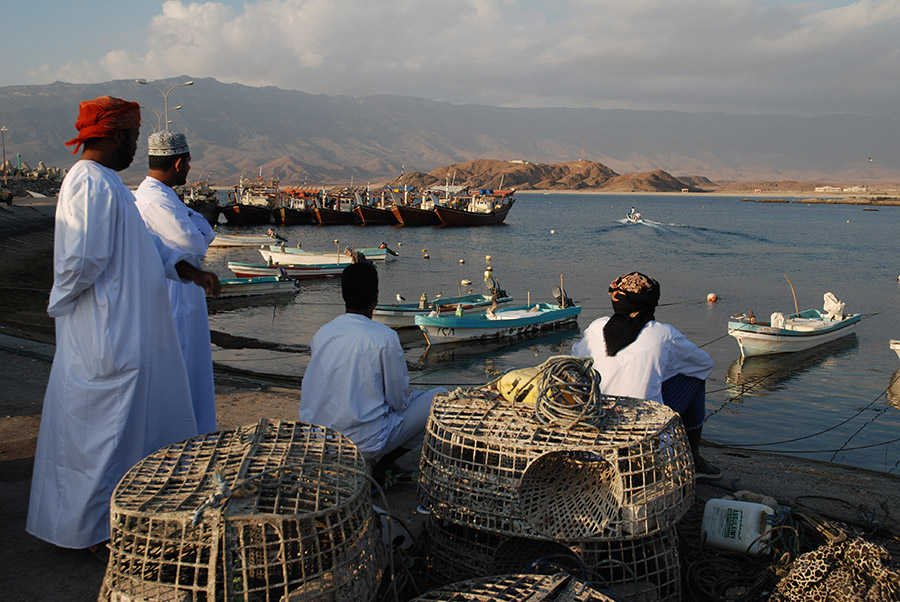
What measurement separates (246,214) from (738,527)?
52133mm

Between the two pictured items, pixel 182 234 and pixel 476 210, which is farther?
pixel 476 210

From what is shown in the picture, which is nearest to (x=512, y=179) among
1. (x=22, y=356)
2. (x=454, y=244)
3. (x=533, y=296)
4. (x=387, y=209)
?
(x=387, y=209)

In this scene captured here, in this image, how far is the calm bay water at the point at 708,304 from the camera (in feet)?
33.8

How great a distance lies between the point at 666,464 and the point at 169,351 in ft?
7.12

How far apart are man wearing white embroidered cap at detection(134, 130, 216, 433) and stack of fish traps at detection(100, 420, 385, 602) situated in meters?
1.48

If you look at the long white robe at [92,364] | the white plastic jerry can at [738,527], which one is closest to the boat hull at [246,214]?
the long white robe at [92,364]

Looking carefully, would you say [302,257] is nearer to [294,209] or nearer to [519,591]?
[519,591]

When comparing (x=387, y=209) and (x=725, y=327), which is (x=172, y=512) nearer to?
(x=725, y=327)

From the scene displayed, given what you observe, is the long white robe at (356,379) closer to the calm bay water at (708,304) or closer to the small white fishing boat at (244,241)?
the calm bay water at (708,304)

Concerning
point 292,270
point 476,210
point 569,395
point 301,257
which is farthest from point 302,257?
point 476,210

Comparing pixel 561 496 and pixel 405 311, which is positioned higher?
pixel 561 496

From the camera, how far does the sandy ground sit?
2879mm

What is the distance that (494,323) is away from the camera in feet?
49.2

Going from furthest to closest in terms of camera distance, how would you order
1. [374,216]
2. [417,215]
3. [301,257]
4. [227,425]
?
[374,216] → [417,215] → [301,257] → [227,425]
